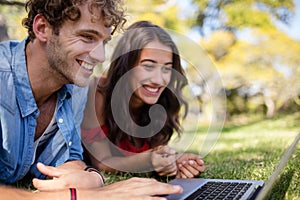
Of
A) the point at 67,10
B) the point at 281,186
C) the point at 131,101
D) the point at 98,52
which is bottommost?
the point at 131,101

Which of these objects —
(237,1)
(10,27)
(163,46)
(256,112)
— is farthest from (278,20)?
(163,46)

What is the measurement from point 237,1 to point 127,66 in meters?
10.2

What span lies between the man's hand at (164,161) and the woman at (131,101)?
0.30 ft

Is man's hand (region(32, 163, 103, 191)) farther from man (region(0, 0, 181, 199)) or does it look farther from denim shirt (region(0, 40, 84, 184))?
denim shirt (region(0, 40, 84, 184))

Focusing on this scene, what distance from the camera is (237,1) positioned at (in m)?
11.7

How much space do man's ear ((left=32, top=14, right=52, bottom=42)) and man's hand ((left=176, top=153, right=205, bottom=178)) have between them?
2.78ft

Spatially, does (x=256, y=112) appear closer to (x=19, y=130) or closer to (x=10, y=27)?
(x=10, y=27)

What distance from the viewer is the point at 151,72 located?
2.24m

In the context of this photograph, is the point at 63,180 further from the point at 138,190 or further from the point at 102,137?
the point at 102,137

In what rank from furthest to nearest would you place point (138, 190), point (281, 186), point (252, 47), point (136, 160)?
point (252, 47), point (136, 160), point (281, 186), point (138, 190)

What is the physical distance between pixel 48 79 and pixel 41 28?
8.9 inches

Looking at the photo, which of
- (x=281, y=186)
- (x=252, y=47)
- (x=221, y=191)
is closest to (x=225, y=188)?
(x=221, y=191)

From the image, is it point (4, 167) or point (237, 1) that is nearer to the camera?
point (4, 167)

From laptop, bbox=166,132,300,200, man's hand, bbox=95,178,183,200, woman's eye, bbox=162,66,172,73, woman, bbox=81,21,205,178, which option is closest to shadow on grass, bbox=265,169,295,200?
laptop, bbox=166,132,300,200
